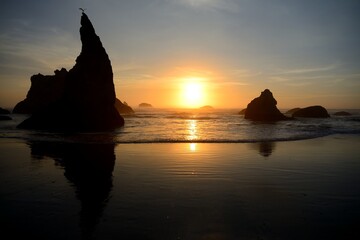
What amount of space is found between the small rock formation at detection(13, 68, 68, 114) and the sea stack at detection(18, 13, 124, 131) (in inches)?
2137

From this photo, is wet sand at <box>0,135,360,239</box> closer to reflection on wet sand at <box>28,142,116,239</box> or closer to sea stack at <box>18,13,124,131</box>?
reflection on wet sand at <box>28,142,116,239</box>

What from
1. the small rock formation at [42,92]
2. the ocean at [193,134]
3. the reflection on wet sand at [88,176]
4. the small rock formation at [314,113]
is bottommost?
the reflection on wet sand at [88,176]

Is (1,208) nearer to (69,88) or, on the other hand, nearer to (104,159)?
(104,159)

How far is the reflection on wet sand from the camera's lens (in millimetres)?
7484

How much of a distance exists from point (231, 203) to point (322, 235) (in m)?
2.82

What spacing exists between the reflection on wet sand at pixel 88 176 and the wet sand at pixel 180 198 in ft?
0.13

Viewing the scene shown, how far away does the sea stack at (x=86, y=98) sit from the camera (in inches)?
1655

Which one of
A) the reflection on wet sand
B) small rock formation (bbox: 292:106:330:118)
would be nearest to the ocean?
the reflection on wet sand

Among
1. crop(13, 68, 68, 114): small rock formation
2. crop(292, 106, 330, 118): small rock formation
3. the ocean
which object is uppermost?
crop(13, 68, 68, 114): small rock formation

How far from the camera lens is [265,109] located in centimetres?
7762

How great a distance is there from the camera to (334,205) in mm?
8398

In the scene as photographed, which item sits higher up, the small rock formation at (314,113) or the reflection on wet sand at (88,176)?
the small rock formation at (314,113)

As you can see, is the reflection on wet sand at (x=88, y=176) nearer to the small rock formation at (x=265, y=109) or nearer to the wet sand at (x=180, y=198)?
the wet sand at (x=180, y=198)

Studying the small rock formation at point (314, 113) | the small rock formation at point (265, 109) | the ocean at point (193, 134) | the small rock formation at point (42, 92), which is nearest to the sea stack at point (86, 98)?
the ocean at point (193, 134)
